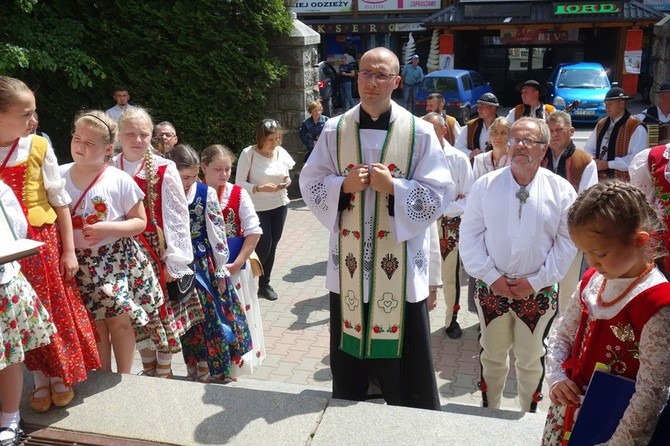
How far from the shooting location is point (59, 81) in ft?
36.0

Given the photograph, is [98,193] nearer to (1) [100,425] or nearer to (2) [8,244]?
(2) [8,244]

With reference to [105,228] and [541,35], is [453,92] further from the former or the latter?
[105,228]

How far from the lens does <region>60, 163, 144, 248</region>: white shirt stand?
331 centimetres

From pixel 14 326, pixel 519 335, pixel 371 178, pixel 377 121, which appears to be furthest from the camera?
pixel 519 335

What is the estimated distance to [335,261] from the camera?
3469mm

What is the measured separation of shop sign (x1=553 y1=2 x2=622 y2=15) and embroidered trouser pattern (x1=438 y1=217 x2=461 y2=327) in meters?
20.3

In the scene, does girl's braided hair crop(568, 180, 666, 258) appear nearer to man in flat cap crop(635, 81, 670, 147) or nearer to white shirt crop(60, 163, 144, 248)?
white shirt crop(60, 163, 144, 248)

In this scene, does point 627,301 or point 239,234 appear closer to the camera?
point 627,301

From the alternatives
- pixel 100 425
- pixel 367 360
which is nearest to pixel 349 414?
pixel 367 360

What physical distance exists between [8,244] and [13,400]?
0.87m

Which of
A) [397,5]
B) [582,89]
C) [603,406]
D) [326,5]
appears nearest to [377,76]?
[603,406]

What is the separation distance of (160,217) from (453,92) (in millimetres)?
16572

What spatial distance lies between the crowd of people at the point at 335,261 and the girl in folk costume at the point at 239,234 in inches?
0.9

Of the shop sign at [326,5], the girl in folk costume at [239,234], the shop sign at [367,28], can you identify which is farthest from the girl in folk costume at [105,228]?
the shop sign at [326,5]
